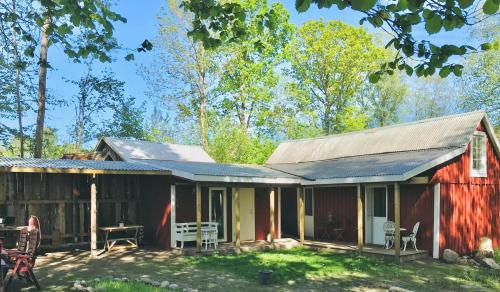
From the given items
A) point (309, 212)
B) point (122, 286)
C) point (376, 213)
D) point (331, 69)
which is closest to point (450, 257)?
point (376, 213)

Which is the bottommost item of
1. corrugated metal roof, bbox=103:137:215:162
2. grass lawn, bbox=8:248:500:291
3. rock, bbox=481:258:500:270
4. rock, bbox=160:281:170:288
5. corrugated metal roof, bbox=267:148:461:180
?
rock, bbox=481:258:500:270

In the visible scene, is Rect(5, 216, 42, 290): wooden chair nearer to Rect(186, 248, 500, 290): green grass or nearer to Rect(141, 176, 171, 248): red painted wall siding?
Rect(186, 248, 500, 290): green grass

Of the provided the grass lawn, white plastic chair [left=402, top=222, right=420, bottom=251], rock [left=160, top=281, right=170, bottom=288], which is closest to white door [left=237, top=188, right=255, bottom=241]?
the grass lawn

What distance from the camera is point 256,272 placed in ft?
35.3

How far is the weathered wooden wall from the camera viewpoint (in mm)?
13359

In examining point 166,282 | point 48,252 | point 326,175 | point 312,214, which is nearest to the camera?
point 166,282

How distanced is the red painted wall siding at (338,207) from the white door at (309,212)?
0.66 ft

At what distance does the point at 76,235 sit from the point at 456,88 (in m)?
29.0

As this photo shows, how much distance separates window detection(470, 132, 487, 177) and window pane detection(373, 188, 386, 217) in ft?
8.91

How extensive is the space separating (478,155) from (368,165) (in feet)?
10.9

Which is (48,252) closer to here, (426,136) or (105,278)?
(105,278)

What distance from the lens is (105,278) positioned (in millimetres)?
9297

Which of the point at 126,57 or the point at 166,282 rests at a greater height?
the point at 126,57

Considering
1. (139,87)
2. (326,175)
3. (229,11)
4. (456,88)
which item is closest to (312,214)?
(326,175)
